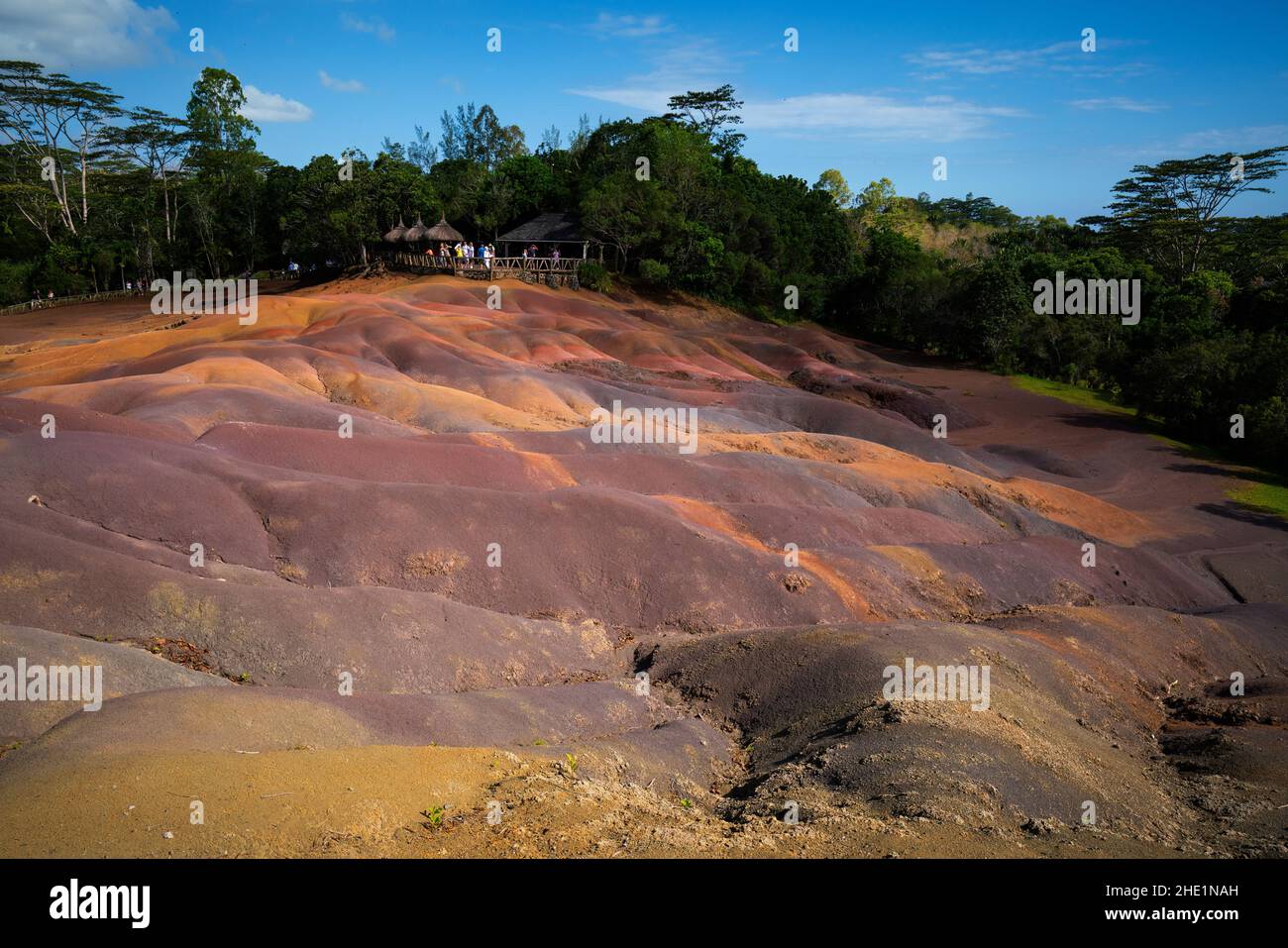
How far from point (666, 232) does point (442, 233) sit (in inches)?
613

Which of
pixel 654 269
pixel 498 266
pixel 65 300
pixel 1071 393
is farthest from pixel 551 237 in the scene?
pixel 1071 393

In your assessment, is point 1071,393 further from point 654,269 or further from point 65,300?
point 65,300

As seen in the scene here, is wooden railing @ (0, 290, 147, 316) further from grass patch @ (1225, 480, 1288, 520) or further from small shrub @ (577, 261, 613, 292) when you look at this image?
grass patch @ (1225, 480, 1288, 520)

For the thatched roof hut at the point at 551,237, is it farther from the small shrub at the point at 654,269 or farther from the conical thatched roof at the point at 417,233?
the conical thatched roof at the point at 417,233

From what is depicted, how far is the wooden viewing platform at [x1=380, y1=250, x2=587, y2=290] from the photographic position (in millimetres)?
63781

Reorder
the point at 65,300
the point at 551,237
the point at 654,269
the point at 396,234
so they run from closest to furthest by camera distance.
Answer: the point at 396,234, the point at 654,269, the point at 65,300, the point at 551,237

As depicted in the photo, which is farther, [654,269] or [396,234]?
[654,269]

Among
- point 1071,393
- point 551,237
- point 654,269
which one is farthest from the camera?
point 551,237

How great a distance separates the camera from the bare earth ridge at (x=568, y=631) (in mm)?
9867

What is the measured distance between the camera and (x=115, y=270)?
7256 centimetres

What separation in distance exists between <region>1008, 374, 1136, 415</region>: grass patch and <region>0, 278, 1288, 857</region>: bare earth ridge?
15752 millimetres

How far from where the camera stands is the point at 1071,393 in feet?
191

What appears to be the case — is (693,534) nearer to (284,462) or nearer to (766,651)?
(766,651)
